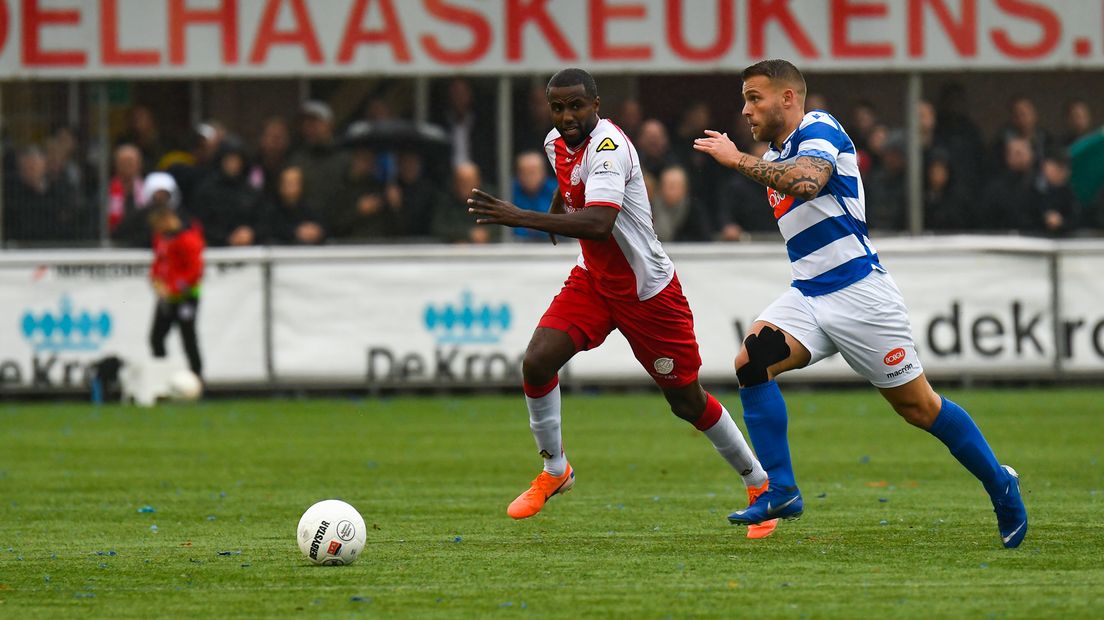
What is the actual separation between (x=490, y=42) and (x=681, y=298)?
1128 cm

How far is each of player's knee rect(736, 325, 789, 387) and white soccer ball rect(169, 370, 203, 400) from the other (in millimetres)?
10785

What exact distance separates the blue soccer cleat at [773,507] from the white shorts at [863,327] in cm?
63

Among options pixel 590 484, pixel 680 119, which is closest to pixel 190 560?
pixel 590 484

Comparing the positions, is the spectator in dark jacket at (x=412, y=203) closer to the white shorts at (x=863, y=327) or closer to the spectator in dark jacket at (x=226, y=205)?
the spectator in dark jacket at (x=226, y=205)

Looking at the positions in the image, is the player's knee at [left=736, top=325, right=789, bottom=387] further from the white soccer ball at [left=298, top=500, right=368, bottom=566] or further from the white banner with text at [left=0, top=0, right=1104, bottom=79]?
the white banner with text at [left=0, top=0, right=1104, bottom=79]

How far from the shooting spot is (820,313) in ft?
26.1

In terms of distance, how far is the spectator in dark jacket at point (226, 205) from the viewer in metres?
19.3

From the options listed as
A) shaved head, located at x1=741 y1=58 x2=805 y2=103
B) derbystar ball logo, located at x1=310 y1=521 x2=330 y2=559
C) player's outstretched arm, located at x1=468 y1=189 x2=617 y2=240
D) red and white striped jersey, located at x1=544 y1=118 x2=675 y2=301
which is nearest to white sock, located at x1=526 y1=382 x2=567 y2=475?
red and white striped jersey, located at x1=544 y1=118 x2=675 y2=301

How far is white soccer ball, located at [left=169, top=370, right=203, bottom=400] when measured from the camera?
1784cm

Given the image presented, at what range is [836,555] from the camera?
7.54 meters

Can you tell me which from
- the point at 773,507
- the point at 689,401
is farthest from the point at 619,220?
the point at 773,507

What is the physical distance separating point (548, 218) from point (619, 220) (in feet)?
2.38

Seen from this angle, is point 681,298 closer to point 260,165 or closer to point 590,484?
point 590,484

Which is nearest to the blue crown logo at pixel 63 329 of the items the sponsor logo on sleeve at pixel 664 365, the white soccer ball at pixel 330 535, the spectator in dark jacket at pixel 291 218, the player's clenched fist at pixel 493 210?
the spectator in dark jacket at pixel 291 218
